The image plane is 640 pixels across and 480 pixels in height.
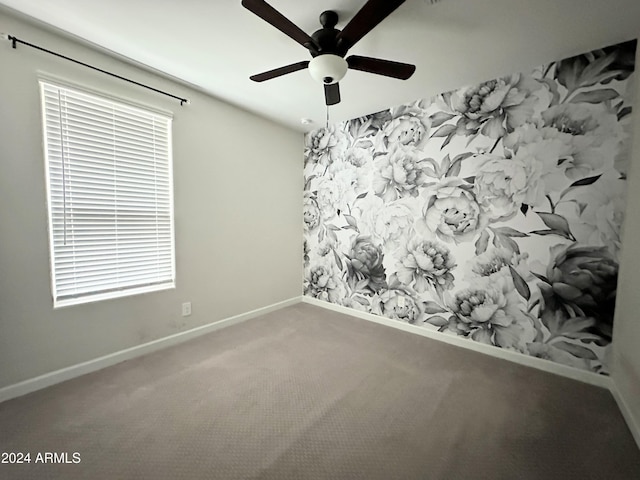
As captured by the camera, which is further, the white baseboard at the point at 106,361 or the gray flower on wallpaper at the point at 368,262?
the gray flower on wallpaper at the point at 368,262

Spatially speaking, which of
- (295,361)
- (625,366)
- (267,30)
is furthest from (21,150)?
(625,366)

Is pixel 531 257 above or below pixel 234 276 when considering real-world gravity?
above

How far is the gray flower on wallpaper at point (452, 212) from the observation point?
2416mm

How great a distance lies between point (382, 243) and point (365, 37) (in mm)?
1923

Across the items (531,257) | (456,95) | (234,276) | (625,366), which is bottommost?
(625,366)

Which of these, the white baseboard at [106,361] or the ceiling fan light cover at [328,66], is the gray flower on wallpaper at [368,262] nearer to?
the white baseboard at [106,361]

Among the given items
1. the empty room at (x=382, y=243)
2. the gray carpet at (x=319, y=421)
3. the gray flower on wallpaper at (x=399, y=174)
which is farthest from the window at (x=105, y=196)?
the gray flower on wallpaper at (x=399, y=174)

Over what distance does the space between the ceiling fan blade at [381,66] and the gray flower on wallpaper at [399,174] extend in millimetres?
1144

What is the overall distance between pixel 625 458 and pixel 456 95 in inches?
106

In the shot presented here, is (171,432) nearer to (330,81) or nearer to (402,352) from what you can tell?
(402,352)

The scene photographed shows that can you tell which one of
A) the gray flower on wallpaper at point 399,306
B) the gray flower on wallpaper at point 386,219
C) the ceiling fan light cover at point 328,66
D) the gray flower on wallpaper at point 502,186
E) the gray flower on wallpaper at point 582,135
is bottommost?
the gray flower on wallpaper at point 399,306

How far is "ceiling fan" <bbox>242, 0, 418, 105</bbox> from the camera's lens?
1.26 m

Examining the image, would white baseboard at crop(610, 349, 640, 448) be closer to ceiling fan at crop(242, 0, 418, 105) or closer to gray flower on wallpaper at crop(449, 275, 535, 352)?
gray flower on wallpaper at crop(449, 275, 535, 352)

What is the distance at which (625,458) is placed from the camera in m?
1.34
